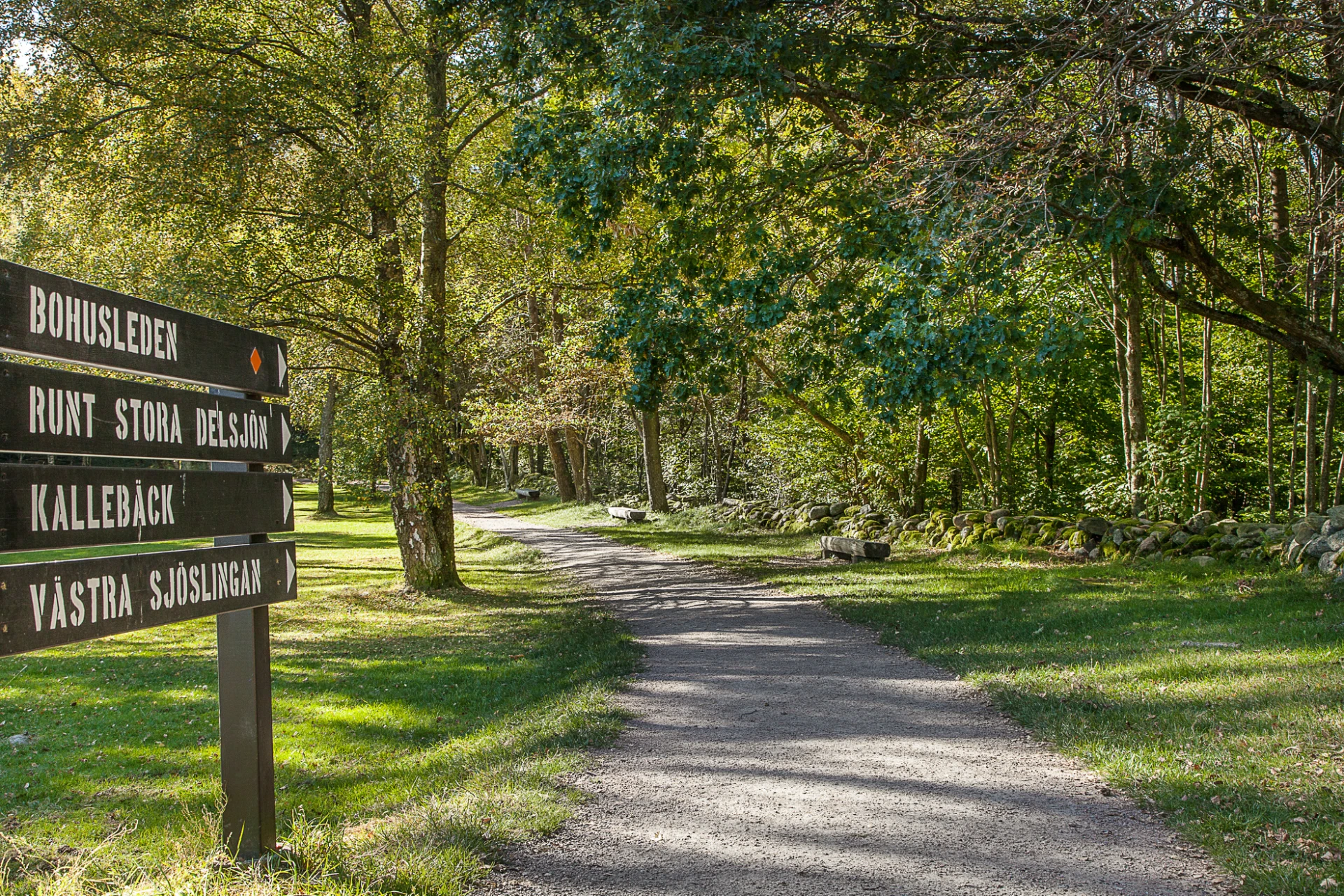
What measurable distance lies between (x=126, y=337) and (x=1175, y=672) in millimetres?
6958

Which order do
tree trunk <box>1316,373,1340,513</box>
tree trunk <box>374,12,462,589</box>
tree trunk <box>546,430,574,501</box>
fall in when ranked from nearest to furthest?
tree trunk <box>1316,373,1340,513</box>, tree trunk <box>374,12,462,589</box>, tree trunk <box>546,430,574,501</box>

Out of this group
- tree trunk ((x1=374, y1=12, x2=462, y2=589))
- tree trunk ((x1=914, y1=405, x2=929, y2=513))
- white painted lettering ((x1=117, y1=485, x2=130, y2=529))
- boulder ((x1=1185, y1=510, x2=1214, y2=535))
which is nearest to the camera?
white painted lettering ((x1=117, y1=485, x2=130, y2=529))

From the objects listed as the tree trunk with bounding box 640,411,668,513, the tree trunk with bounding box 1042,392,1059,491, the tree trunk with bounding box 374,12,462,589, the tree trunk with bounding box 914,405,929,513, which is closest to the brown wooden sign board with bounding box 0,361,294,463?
the tree trunk with bounding box 374,12,462,589

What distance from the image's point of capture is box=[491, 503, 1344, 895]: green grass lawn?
420cm

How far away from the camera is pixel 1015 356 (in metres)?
8.00

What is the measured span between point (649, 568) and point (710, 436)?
1433 cm

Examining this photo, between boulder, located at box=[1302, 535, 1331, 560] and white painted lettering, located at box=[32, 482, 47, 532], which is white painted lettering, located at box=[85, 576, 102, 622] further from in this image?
boulder, located at box=[1302, 535, 1331, 560]

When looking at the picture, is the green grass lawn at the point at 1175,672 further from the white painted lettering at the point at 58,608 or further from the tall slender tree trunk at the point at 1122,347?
the white painted lettering at the point at 58,608

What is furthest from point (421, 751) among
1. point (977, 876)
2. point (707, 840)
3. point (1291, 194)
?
point (1291, 194)

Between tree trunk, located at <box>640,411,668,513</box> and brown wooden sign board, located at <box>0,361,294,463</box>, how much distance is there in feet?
73.4

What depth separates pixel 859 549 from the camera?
50.0ft

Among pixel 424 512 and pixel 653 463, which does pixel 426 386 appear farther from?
pixel 653 463

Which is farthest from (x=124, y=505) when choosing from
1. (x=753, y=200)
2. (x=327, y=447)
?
(x=327, y=447)

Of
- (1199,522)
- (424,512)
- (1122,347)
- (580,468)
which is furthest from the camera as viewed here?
(580,468)
